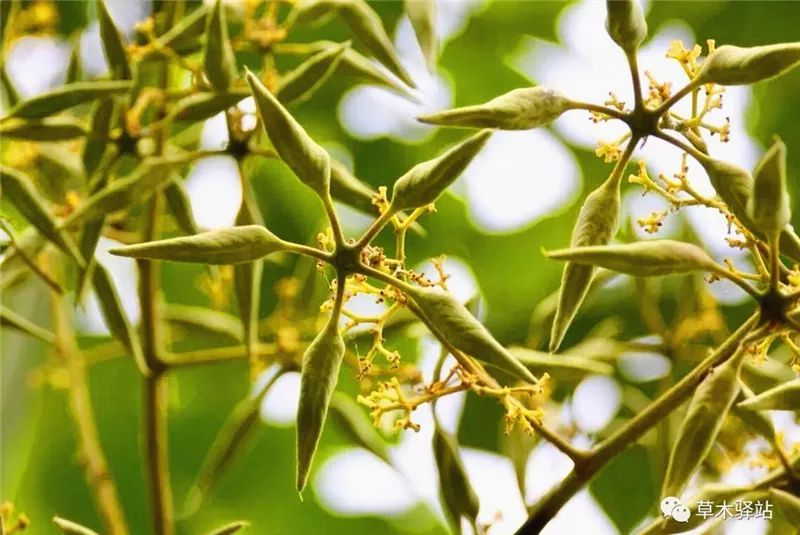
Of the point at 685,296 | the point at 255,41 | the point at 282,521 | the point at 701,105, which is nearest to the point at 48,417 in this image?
the point at 282,521

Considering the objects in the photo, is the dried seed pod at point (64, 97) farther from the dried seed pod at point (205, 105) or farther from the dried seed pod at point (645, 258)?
the dried seed pod at point (645, 258)

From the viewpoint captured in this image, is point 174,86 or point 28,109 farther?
point 174,86

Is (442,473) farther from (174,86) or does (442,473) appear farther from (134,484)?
(134,484)

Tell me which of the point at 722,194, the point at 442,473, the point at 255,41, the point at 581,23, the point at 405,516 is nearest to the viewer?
the point at 722,194

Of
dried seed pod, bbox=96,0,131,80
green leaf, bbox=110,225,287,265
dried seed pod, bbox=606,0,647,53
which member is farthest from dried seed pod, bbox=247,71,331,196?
dried seed pod, bbox=96,0,131,80

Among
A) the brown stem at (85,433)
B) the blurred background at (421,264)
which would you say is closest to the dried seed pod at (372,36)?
the blurred background at (421,264)

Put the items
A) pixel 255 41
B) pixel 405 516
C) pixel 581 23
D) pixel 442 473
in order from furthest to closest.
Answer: pixel 581 23 < pixel 405 516 < pixel 255 41 < pixel 442 473
